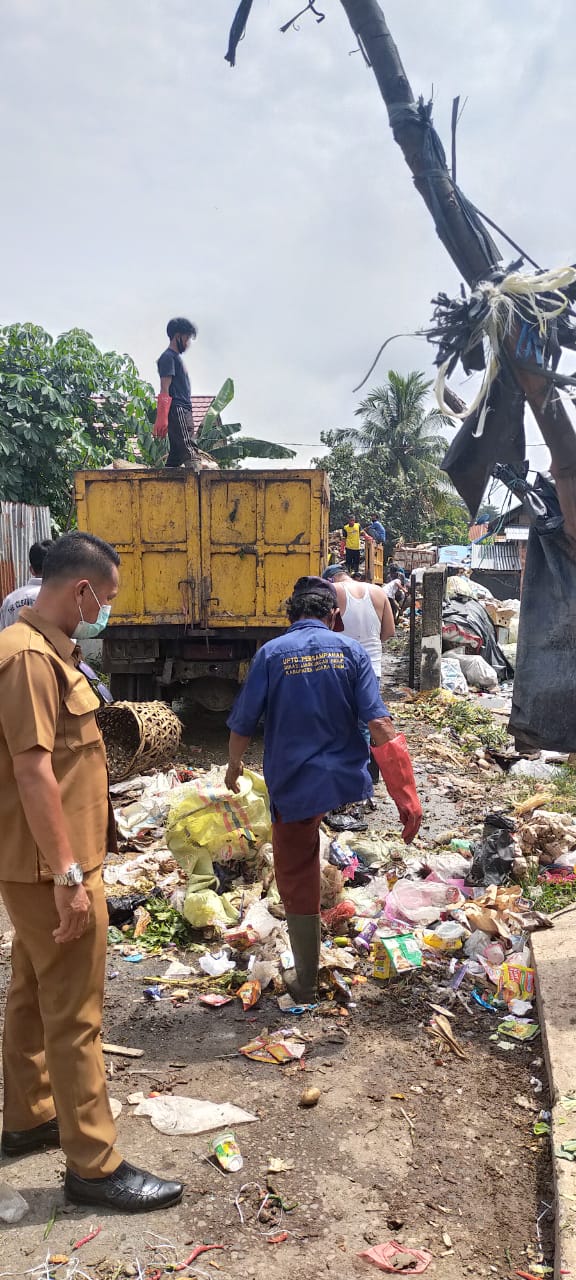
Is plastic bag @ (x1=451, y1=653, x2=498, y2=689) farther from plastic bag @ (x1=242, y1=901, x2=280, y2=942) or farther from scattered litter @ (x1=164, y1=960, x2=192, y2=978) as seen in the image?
scattered litter @ (x1=164, y1=960, x2=192, y2=978)

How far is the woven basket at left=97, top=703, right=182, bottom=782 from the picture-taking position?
617cm

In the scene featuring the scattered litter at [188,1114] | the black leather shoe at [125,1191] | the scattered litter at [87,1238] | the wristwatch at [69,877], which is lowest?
the scattered litter at [188,1114]

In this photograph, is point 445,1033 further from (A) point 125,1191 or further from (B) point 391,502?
(B) point 391,502

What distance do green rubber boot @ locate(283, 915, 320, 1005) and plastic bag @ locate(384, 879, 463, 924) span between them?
28.8 inches

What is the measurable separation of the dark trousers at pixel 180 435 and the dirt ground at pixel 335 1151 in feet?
17.0

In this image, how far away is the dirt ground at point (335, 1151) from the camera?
6.92 feet

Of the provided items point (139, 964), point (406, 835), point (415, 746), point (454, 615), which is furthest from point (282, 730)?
point (454, 615)

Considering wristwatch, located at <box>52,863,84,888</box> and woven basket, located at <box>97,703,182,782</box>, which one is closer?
wristwatch, located at <box>52,863,84,888</box>

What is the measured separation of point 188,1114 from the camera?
2.67 metres

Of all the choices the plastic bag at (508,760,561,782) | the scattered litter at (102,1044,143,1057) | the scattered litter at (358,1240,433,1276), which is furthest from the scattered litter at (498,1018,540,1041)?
the plastic bag at (508,760,561,782)

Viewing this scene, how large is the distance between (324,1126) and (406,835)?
41.1 inches

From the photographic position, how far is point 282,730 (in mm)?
3268

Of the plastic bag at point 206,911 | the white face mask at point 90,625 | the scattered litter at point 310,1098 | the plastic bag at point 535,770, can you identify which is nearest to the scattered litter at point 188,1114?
the scattered litter at point 310,1098

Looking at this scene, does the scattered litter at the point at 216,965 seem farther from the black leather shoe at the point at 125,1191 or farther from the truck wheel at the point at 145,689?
the truck wheel at the point at 145,689
